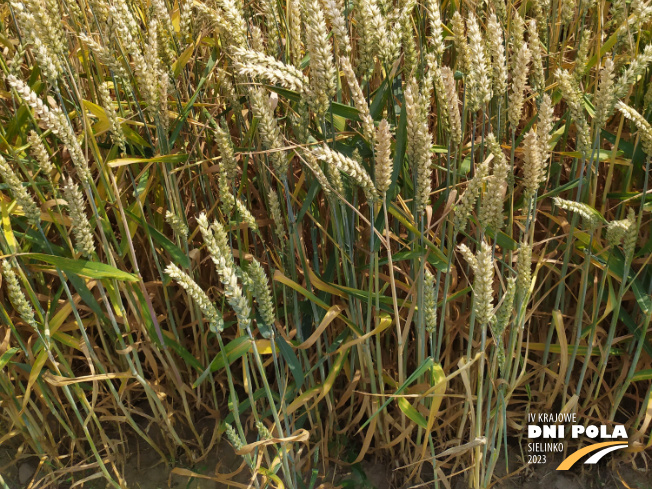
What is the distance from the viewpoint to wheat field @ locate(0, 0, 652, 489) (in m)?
Result: 1.02

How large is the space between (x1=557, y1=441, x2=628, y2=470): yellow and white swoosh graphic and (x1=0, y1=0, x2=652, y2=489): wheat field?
2.5 inches

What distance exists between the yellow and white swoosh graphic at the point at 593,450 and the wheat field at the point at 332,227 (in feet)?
0.21

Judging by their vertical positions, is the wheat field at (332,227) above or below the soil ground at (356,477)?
above

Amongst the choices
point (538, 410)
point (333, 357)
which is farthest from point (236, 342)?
point (538, 410)

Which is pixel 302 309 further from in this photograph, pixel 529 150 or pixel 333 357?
pixel 529 150

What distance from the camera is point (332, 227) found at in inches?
51.5

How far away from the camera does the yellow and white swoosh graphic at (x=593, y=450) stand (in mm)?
1466

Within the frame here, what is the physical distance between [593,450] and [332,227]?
2.91 ft

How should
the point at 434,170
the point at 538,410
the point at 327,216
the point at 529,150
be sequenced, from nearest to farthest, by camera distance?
the point at 529,150, the point at 327,216, the point at 434,170, the point at 538,410

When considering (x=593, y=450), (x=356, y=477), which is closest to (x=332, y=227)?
(x=356, y=477)

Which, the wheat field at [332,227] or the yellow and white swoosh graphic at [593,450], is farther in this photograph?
the yellow and white swoosh graphic at [593,450]

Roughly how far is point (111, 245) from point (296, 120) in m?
0.58

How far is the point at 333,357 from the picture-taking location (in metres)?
1.46

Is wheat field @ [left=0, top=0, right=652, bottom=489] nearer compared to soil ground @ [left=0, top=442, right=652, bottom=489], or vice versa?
wheat field @ [left=0, top=0, right=652, bottom=489]
